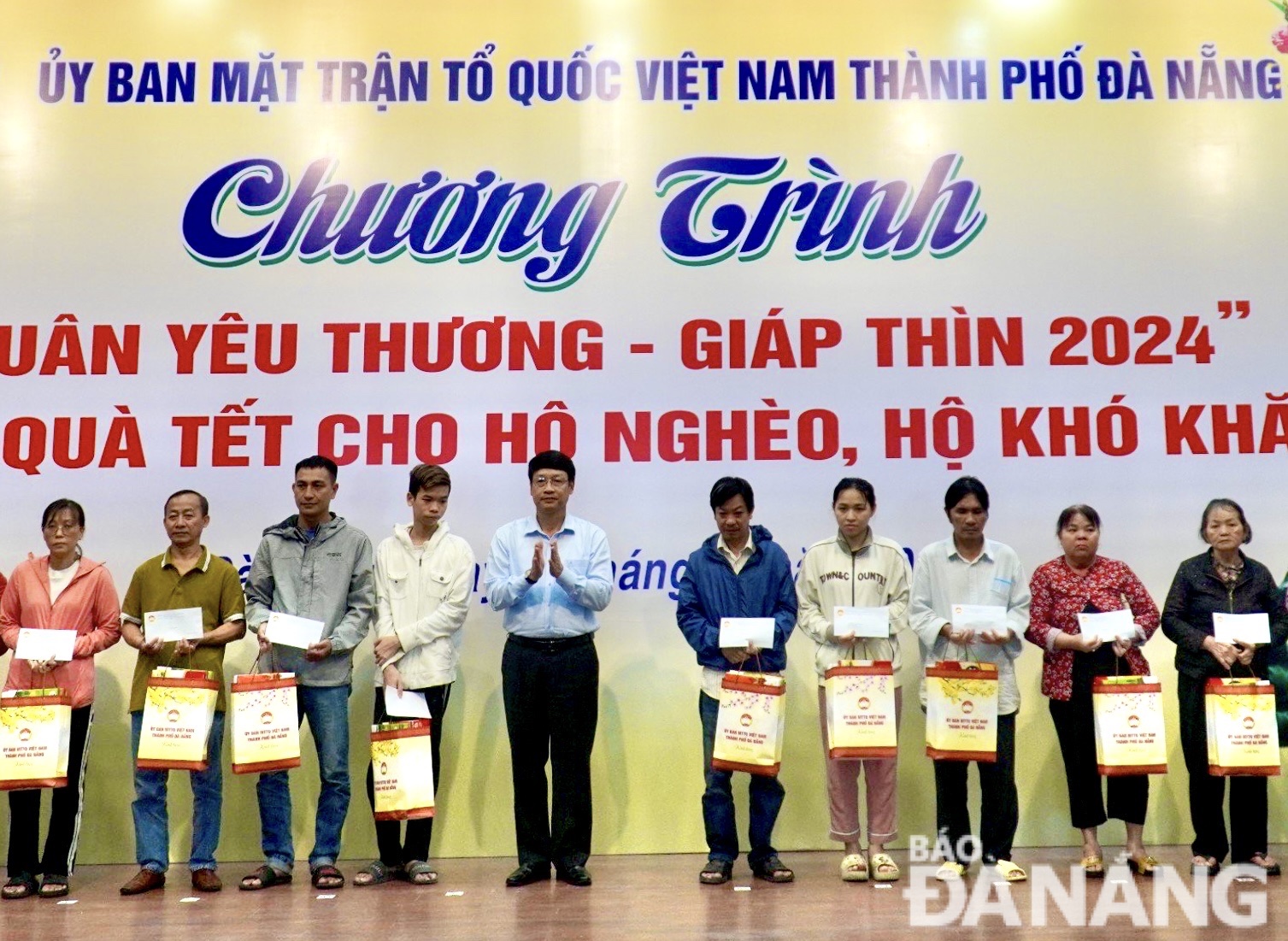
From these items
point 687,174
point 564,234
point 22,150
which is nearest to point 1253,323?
point 687,174

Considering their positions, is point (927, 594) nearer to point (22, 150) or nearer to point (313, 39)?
point (313, 39)

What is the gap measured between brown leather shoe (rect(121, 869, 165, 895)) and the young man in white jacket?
685 millimetres

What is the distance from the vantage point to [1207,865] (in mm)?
4547

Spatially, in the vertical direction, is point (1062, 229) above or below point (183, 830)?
above

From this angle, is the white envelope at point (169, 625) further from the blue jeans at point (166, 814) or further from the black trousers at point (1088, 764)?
the black trousers at point (1088, 764)

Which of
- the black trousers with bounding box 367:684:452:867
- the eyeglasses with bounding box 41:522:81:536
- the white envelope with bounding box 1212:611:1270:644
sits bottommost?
the black trousers with bounding box 367:684:452:867

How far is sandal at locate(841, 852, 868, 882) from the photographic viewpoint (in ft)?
14.8

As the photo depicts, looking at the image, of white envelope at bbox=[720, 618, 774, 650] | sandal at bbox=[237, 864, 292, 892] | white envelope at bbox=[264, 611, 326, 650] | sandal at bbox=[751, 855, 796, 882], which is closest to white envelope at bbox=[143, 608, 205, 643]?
white envelope at bbox=[264, 611, 326, 650]

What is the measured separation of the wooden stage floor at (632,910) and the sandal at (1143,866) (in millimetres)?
84

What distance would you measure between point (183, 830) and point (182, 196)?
256 cm

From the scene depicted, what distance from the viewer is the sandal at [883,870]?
4.47 metres

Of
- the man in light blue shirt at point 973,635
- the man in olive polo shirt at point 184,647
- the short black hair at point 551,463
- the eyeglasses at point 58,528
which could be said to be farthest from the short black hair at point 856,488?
the eyeglasses at point 58,528

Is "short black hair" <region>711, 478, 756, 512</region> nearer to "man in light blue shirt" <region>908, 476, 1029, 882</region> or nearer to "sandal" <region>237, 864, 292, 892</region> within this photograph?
"man in light blue shirt" <region>908, 476, 1029, 882</region>

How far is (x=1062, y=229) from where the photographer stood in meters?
5.54
